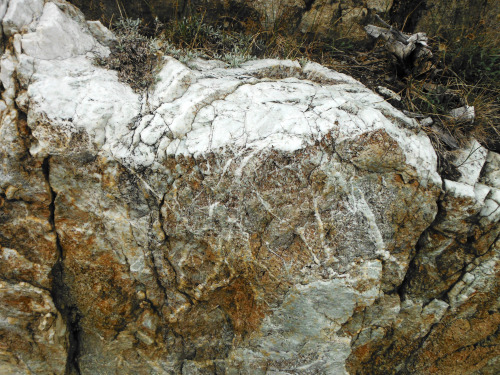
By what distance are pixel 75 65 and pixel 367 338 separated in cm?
366

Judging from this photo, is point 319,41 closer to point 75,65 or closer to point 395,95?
point 395,95

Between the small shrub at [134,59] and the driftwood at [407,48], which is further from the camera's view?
the driftwood at [407,48]

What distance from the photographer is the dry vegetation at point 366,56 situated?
3453mm

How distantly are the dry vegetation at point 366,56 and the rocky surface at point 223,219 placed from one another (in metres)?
0.22

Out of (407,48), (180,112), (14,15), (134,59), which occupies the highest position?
(407,48)

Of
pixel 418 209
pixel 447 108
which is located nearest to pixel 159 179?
pixel 418 209

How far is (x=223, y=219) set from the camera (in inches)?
119

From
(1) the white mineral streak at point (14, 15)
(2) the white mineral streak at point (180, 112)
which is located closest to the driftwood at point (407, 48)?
(2) the white mineral streak at point (180, 112)

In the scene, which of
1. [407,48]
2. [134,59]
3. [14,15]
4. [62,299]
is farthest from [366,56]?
[62,299]

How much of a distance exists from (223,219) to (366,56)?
102 inches

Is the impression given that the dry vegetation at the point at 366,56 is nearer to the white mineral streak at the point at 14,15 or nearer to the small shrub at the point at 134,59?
the small shrub at the point at 134,59

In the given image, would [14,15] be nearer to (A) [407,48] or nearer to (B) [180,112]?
(B) [180,112]

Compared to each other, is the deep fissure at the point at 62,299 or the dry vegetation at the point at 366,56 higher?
the dry vegetation at the point at 366,56

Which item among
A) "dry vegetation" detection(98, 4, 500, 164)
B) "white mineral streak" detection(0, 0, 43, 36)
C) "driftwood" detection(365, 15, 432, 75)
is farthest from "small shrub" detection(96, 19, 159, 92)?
"driftwood" detection(365, 15, 432, 75)
